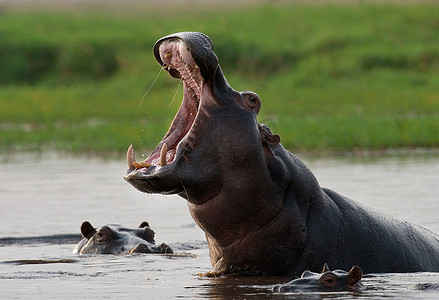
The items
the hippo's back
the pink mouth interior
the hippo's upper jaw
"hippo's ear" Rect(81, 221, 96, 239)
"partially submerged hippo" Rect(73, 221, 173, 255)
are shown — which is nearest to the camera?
the hippo's upper jaw

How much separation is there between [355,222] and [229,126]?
96 cm

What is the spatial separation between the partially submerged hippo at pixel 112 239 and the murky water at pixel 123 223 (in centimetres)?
19

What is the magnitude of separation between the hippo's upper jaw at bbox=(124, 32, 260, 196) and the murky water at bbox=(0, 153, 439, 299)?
0.63m

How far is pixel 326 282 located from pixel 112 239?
3250mm

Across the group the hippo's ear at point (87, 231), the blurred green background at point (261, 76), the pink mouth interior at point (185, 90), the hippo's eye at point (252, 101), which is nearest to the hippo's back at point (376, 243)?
the hippo's eye at point (252, 101)

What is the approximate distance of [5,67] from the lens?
33844 mm

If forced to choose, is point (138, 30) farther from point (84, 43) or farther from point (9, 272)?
point (9, 272)

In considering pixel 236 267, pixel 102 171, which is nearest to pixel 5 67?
pixel 102 171

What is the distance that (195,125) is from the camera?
5.68 metres

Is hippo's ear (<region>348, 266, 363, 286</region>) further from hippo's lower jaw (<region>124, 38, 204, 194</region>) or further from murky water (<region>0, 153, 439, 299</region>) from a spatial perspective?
hippo's lower jaw (<region>124, 38, 204, 194</region>)

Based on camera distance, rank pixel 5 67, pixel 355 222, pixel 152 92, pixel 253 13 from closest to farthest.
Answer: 1. pixel 355 222
2. pixel 152 92
3. pixel 5 67
4. pixel 253 13

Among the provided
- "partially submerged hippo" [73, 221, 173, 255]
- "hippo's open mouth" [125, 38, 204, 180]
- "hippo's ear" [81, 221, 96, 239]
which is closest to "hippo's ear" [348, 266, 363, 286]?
"hippo's open mouth" [125, 38, 204, 180]

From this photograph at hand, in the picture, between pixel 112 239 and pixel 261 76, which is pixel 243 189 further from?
pixel 261 76

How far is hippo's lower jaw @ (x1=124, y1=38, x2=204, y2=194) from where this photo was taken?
5.61 m
